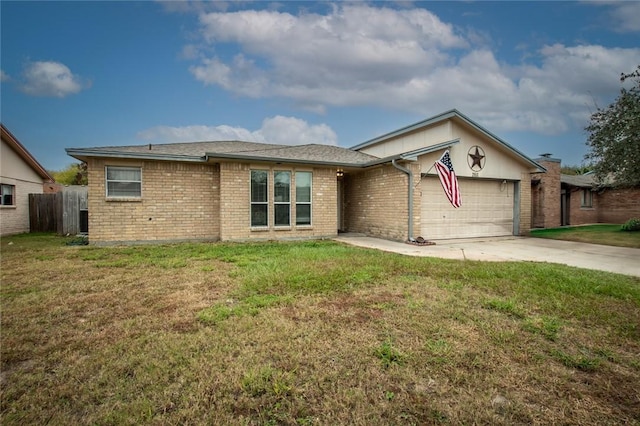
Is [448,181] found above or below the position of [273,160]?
below

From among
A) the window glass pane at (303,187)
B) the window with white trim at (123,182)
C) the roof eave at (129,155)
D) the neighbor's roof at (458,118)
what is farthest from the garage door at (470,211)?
the window with white trim at (123,182)

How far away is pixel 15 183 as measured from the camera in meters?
14.4

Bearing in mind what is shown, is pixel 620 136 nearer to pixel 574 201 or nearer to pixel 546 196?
pixel 546 196

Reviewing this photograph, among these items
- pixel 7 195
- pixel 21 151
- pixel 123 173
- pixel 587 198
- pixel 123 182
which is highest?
pixel 21 151

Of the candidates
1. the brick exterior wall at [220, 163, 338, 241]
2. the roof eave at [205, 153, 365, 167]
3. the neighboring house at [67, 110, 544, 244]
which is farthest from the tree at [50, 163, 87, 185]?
the roof eave at [205, 153, 365, 167]

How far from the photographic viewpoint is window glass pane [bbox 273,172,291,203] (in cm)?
1115

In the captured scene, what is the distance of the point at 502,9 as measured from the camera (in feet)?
40.9

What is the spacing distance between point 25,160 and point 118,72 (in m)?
6.52

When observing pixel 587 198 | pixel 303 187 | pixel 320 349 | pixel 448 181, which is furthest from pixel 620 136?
pixel 587 198

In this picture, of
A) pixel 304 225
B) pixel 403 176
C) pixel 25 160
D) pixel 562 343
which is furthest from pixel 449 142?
pixel 25 160

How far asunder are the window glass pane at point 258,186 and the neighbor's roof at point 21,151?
470 inches

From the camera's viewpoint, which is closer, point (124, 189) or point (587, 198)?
point (124, 189)

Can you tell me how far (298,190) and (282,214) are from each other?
3.62 feet

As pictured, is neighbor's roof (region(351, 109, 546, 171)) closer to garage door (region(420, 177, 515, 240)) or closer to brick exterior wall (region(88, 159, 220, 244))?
garage door (region(420, 177, 515, 240))
